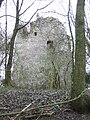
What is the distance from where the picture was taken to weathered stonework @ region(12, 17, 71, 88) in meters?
18.2

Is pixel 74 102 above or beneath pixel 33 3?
beneath

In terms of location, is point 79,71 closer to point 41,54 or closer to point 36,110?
point 36,110

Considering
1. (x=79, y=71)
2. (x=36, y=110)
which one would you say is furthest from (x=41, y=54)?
(x=36, y=110)

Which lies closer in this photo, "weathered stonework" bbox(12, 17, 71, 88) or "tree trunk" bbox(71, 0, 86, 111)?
"tree trunk" bbox(71, 0, 86, 111)

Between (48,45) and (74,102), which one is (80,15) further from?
(48,45)

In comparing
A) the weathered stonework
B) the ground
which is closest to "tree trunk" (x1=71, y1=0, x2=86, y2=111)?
the ground

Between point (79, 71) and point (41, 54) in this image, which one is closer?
point (79, 71)

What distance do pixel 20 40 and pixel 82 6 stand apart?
590 inches

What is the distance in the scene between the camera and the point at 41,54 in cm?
2031

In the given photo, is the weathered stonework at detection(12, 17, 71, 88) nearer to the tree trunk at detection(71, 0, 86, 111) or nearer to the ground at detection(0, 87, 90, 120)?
the ground at detection(0, 87, 90, 120)

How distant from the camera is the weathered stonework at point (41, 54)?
59.7 feet

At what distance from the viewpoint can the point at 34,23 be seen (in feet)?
69.3

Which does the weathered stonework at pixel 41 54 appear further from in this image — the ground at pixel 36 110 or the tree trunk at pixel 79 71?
the tree trunk at pixel 79 71

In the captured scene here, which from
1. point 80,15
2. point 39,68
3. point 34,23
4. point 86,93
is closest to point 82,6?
point 80,15
